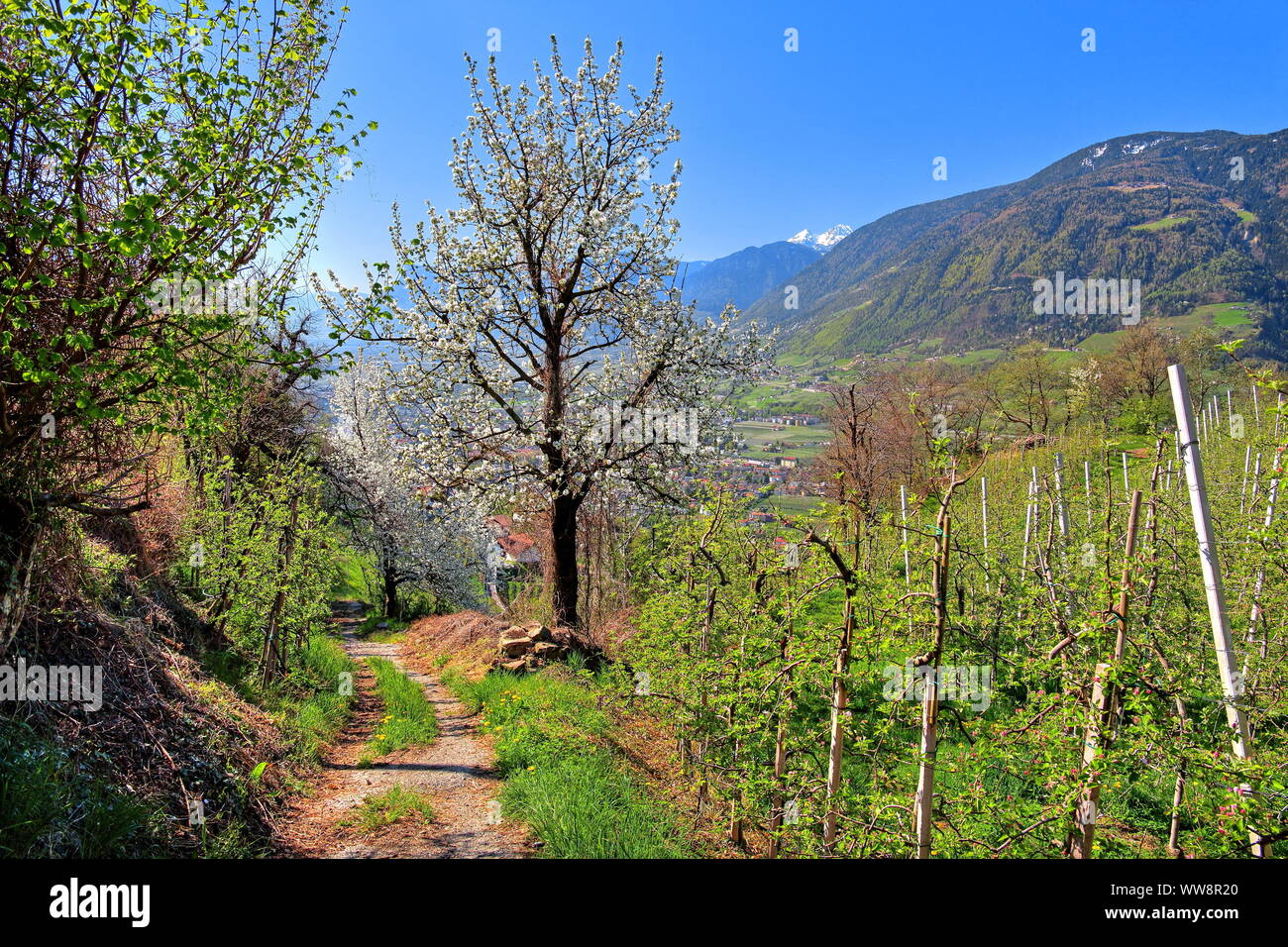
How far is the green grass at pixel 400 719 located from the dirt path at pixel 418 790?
15cm

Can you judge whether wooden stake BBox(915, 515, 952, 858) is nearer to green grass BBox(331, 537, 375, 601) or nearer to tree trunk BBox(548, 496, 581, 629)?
tree trunk BBox(548, 496, 581, 629)

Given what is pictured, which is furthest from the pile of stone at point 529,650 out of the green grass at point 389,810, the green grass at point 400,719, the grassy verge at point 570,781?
the green grass at point 389,810

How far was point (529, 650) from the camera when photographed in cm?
1014

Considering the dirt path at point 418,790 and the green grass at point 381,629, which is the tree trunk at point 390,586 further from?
the dirt path at point 418,790

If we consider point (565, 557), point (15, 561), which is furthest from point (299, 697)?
point (15, 561)

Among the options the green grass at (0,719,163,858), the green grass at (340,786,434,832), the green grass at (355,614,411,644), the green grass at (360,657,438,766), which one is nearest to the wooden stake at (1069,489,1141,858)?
the green grass at (340,786,434,832)

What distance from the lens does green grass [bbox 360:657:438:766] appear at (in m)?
7.33

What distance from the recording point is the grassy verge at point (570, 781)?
4.53m

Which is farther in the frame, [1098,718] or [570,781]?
[570,781]

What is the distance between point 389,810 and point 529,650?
16.0 feet

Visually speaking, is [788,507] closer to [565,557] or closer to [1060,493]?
[565,557]

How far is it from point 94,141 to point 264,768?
534 cm

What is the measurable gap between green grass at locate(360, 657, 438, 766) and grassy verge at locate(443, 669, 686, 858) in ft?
2.68
